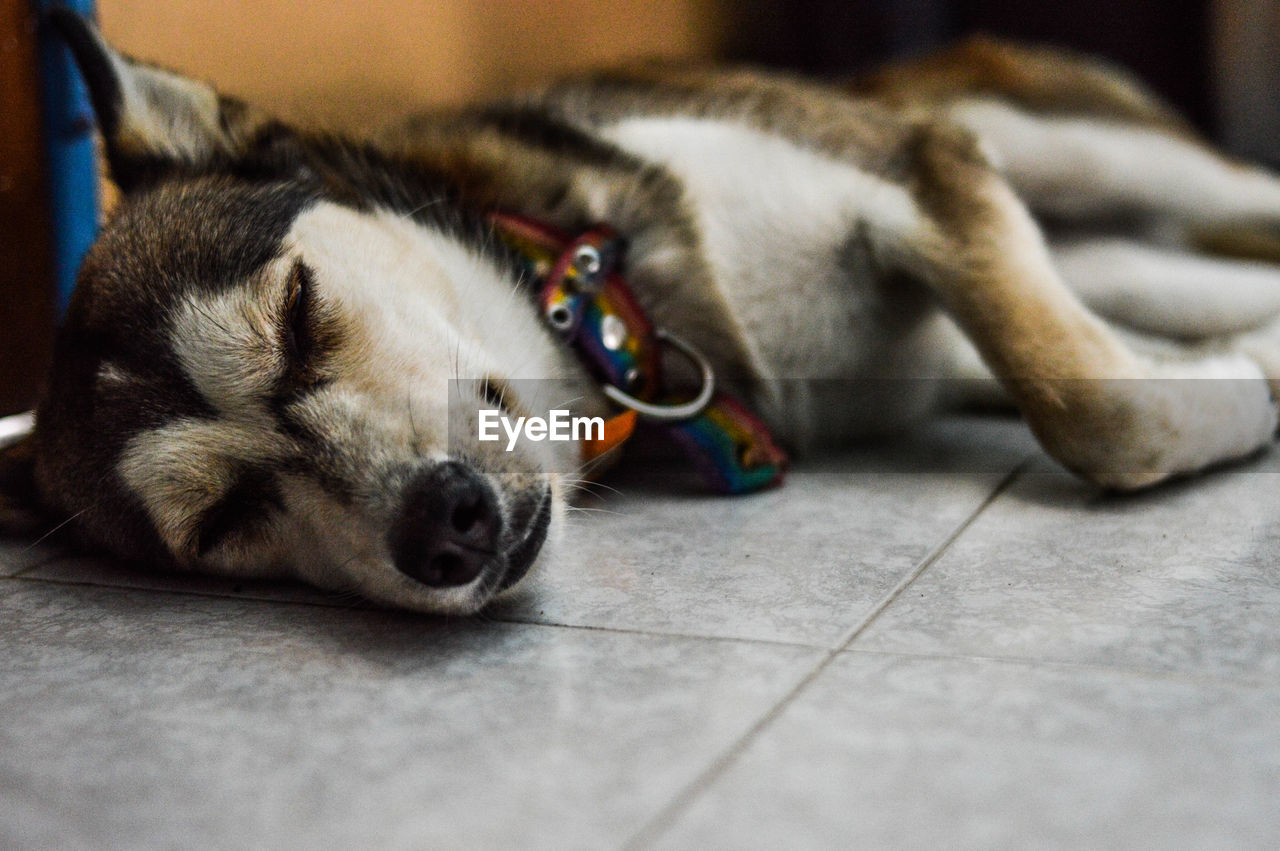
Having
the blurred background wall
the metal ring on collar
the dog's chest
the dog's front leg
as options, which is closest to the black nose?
the metal ring on collar

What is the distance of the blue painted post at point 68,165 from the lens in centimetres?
233

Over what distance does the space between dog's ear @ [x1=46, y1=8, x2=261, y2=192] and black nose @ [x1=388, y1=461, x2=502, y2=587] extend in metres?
0.80

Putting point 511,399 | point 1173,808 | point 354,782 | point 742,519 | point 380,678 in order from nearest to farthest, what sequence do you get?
point 1173,808 → point 354,782 → point 380,678 → point 511,399 → point 742,519

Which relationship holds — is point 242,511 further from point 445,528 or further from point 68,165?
point 68,165

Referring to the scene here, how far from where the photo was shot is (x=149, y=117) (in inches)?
69.1

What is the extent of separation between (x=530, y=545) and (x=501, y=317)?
0.47 meters

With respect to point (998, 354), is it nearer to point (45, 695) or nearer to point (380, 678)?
point (380, 678)

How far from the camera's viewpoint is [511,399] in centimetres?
157

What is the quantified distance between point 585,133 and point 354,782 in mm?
1350

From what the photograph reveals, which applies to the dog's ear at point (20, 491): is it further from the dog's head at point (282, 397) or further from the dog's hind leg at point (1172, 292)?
the dog's hind leg at point (1172, 292)

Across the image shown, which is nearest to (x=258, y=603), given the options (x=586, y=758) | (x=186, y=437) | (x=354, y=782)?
(x=186, y=437)

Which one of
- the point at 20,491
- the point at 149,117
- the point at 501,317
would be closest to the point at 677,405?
the point at 501,317

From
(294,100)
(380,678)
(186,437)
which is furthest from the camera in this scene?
(294,100)

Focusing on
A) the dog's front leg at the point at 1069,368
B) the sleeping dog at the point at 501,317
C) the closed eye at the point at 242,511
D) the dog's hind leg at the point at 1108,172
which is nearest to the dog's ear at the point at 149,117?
the sleeping dog at the point at 501,317
